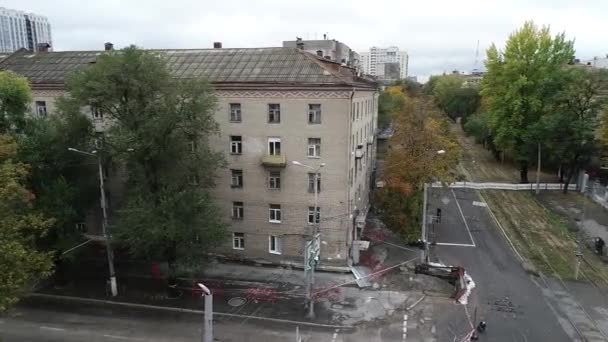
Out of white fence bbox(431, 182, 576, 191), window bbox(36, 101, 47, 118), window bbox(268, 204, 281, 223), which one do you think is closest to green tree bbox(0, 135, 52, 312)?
window bbox(268, 204, 281, 223)

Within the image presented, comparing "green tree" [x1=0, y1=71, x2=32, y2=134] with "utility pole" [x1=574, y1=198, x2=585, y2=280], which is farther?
"utility pole" [x1=574, y1=198, x2=585, y2=280]

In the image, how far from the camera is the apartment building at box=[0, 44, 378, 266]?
92.6 feet

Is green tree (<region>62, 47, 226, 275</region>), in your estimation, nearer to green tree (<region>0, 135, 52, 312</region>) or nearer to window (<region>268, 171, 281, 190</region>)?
green tree (<region>0, 135, 52, 312</region>)

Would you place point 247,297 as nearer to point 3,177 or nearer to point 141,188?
point 141,188

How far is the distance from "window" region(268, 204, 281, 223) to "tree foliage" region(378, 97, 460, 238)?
878 cm

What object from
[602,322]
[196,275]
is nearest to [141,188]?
[196,275]

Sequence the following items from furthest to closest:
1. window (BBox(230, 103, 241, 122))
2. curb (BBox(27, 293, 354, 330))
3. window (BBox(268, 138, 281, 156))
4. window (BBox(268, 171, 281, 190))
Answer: window (BBox(268, 171, 281, 190))
window (BBox(230, 103, 241, 122))
window (BBox(268, 138, 281, 156))
curb (BBox(27, 293, 354, 330))

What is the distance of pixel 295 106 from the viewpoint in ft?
93.3

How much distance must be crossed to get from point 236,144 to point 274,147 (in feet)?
8.99

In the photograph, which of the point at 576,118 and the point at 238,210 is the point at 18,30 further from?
the point at 576,118

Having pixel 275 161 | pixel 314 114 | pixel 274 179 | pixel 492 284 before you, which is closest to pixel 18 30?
pixel 274 179

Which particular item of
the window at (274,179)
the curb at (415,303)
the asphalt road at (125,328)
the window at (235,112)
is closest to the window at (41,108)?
the window at (235,112)

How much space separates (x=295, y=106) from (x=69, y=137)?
1344 cm

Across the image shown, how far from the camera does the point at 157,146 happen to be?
2352cm
